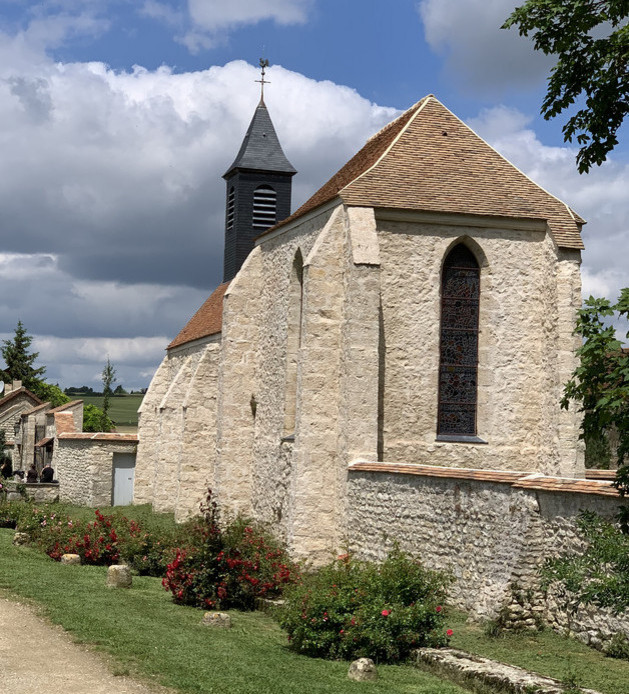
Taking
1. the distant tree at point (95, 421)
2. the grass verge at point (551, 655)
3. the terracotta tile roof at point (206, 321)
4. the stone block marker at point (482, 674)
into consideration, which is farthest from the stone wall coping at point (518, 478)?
the distant tree at point (95, 421)

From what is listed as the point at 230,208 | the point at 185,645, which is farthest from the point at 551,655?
the point at 230,208

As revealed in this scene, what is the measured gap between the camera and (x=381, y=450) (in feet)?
56.2

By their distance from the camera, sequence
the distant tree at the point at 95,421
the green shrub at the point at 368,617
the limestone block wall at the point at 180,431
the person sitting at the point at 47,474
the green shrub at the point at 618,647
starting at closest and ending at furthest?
the green shrub at the point at 618,647 → the green shrub at the point at 368,617 → the limestone block wall at the point at 180,431 → the person sitting at the point at 47,474 → the distant tree at the point at 95,421

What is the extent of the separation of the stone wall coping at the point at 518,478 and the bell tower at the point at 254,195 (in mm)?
17648

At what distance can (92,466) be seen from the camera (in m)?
31.2

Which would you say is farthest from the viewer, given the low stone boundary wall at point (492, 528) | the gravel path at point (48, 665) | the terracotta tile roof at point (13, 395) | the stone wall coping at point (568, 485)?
Answer: the terracotta tile roof at point (13, 395)

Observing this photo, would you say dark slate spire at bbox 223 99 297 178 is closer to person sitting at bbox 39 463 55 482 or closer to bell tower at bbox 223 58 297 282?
bell tower at bbox 223 58 297 282

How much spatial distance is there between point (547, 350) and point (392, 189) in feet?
13.2

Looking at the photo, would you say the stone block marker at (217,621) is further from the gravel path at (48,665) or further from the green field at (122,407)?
the green field at (122,407)

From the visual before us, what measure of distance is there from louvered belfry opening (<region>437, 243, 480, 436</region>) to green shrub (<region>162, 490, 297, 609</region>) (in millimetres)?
5241

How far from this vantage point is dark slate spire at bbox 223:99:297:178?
32062mm

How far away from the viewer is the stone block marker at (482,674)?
826 centimetres

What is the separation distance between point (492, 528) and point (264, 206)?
21384 mm

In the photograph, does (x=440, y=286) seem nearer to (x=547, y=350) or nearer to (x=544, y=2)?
(x=547, y=350)
